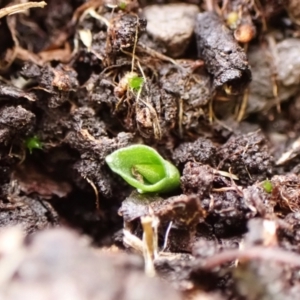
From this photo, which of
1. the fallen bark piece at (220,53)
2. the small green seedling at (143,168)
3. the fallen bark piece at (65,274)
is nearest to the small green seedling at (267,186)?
the small green seedling at (143,168)

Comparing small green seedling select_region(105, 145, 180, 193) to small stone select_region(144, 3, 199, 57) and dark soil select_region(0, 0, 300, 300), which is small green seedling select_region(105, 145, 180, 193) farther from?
small stone select_region(144, 3, 199, 57)

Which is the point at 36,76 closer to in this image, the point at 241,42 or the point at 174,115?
the point at 174,115

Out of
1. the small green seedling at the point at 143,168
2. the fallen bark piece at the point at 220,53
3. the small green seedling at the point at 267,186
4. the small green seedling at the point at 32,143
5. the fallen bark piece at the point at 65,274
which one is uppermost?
the fallen bark piece at the point at 220,53

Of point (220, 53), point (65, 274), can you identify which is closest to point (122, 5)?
point (220, 53)

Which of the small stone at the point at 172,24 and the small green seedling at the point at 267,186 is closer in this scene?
the small green seedling at the point at 267,186

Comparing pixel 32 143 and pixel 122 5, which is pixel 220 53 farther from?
pixel 32 143

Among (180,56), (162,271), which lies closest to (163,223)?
(162,271)

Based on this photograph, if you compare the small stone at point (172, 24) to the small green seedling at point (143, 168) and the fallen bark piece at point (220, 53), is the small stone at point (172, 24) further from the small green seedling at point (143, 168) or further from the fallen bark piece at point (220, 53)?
the small green seedling at point (143, 168)
